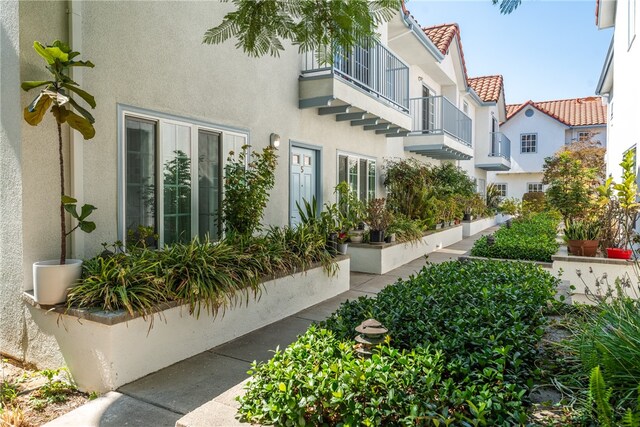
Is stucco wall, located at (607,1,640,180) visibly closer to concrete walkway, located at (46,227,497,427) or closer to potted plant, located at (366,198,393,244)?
potted plant, located at (366,198,393,244)

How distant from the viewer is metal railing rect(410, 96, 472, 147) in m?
15.5

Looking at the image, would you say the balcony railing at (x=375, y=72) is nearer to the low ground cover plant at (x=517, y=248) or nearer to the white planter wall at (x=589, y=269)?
the low ground cover plant at (x=517, y=248)

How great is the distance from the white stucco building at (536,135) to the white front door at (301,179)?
24168 millimetres

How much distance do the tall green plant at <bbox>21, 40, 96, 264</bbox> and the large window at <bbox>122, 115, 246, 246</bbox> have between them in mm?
1023

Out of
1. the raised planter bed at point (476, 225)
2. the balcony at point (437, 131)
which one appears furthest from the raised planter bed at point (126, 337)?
the raised planter bed at point (476, 225)

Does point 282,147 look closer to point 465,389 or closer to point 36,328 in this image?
point 36,328

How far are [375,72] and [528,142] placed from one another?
24.3 m

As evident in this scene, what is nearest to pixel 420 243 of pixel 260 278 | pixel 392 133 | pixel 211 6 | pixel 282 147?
pixel 392 133

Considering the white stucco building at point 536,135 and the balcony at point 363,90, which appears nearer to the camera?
the balcony at point 363,90

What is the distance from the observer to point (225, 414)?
2.74 metres

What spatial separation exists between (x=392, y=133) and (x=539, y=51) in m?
8.69

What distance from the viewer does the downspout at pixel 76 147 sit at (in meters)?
4.88

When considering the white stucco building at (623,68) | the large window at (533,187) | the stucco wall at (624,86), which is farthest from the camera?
the large window at (533,187)

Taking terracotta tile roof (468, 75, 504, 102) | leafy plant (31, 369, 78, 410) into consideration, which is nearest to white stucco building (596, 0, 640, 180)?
terracotta tile roof (468, 75, 504, 102)
